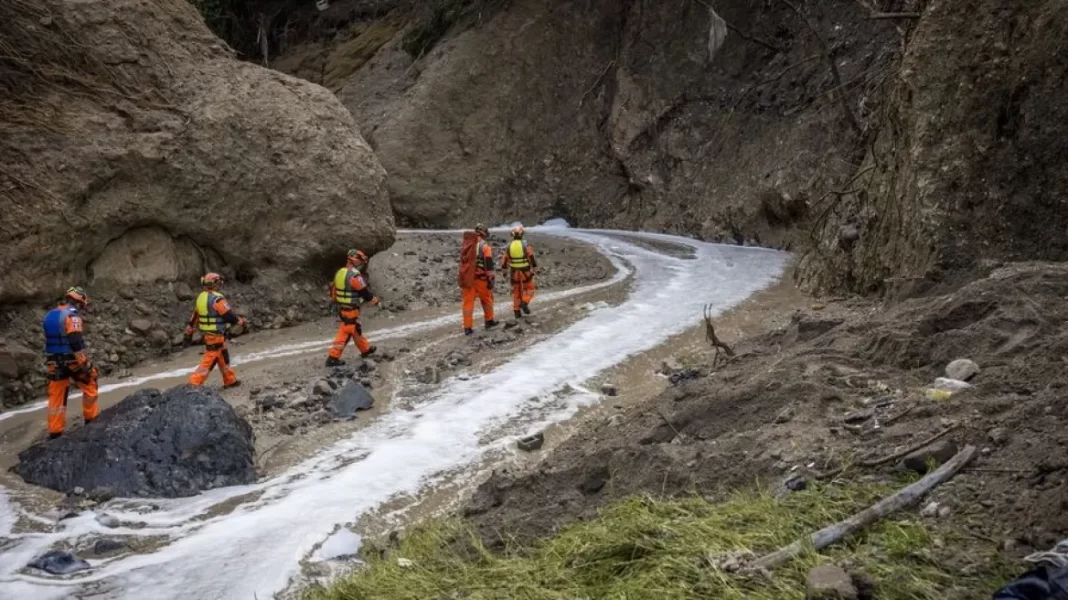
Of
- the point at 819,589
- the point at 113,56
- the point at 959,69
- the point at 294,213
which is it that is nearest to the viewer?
the point at 819,589

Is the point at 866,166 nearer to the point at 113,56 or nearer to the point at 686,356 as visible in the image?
the point at 686,356

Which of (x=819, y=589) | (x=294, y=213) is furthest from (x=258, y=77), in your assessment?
(x=819, y=589)

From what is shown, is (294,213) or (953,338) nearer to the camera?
(953,338)

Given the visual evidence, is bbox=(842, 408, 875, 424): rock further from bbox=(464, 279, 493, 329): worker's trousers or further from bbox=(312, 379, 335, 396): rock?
bbox=(464, 279, 493, 329): worker's trousers

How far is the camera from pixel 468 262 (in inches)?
565

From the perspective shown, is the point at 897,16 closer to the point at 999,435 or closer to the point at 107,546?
the point at 999,435

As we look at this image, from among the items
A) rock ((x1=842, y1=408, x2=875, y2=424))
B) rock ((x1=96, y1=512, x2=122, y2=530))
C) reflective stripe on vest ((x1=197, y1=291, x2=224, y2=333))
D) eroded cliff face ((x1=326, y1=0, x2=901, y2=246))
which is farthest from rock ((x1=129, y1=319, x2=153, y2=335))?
eroded cliff face ((x1=326, y1=0, x2=901, y2=246))

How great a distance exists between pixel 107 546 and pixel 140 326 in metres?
6.98

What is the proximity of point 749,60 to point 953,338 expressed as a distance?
24.3 meters

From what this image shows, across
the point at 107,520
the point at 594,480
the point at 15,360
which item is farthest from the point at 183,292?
the point at 594,480

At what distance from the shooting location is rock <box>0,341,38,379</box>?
38.8 ft

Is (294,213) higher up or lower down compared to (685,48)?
lower down

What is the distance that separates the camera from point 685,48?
30531 millimetres

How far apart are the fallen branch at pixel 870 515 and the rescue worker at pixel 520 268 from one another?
418 inches
